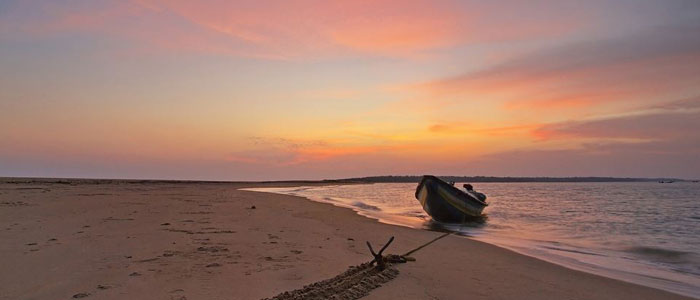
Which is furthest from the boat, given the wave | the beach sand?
the beach sand

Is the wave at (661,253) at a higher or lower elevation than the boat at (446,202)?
lower

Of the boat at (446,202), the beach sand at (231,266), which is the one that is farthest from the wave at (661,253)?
the boat at (446,202)

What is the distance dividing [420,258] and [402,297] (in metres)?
2.89

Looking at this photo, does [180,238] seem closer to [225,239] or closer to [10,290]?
[225,239]

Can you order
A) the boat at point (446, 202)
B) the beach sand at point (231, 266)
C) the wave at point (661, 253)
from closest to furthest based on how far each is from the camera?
the beach sand at point (231, 266) < the wave at point (661, 253) < the boat at point (446, 202)

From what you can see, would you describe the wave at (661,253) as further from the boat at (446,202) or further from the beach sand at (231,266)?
the boat at (446,202)

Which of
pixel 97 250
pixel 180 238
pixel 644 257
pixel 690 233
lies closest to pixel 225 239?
pixel 180 238

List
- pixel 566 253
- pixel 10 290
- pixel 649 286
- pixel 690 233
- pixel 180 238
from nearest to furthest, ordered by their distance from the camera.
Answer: pixel 10 290 < pixel 649 286 < pixel 180 238 < pixel 566 253 < pixel 690 233

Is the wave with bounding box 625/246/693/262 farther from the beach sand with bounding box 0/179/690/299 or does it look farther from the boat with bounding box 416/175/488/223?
the boat with bounding box 416/175/488/223

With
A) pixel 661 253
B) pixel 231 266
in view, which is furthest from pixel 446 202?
pixel 231 266

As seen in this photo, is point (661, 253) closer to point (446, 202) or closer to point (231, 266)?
point (446, 202)

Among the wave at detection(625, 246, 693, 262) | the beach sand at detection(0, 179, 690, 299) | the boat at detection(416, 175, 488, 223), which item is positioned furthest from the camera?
the boat at detection(416, 175, 488, 223)

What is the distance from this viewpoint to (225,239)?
29.7ft

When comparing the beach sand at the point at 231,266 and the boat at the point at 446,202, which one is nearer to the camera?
the beach sand at the point at 231,266
